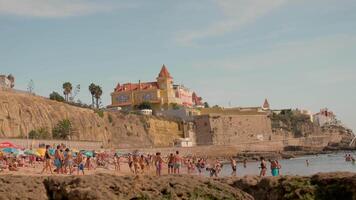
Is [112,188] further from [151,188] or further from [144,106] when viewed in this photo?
[144,106]

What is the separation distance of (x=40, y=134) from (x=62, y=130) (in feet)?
13.0

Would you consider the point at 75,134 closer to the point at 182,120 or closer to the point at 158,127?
the point at 158,127

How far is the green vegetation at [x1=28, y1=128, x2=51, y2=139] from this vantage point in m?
54.0

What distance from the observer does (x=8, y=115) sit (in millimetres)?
54812

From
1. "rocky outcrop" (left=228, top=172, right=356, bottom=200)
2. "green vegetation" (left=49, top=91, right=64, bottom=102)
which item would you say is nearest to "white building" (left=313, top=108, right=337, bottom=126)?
"green vegetation" (left=49, top=91, right=64, bottom=102)

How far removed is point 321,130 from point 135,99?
153ft

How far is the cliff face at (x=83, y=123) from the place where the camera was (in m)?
55.5

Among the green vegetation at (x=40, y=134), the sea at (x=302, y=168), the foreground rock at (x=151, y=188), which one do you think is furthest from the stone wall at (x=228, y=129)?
the foreground rock at (x=151, y=188)

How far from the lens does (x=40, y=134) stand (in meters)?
55.1

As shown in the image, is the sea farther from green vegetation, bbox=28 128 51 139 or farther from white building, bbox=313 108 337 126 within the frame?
white building, bbox=313 108 337 126

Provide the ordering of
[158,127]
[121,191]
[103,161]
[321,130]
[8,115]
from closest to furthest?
[121,191] → [103,161] → [8,115] → [158,127] → [321,130]

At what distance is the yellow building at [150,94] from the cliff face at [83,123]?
16.3 meters

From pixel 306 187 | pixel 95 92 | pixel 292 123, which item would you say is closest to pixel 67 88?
pixel 95 92

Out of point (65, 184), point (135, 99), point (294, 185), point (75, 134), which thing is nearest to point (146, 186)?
point (65, 184)
